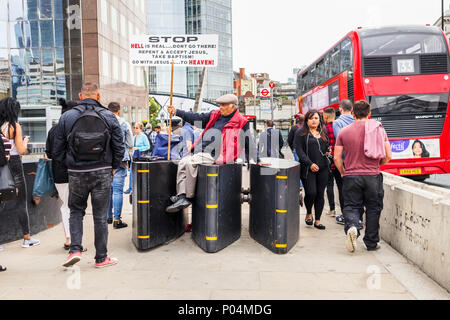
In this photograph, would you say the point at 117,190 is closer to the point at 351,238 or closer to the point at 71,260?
the point at 71,260

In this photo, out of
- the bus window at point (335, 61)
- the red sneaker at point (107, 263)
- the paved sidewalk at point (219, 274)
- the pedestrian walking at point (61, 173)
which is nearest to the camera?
the paved sidewalk at point (219, 274)

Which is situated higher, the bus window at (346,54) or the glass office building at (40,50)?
the glass office building at (40,50)

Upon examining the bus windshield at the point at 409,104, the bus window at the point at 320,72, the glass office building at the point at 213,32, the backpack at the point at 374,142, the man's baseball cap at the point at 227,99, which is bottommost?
the backpack at the point at 374,142

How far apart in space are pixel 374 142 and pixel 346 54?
7.36 meters

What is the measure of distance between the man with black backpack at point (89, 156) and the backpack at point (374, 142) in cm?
284

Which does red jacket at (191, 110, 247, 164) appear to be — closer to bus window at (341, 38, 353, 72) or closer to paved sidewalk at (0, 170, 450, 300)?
paved sidewalk at (0, 170, 450, 300)

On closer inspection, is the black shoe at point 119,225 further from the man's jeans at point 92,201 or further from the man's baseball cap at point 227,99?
the man's baseball cap at point 227,99

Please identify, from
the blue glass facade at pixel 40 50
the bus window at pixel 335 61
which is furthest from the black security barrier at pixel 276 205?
the blue glass facade at pixel 40 50

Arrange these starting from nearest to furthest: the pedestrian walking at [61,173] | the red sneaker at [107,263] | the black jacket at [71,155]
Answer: the black jacket at [71,155]
the red sneaker at [107,263]
the pedestrian walking at [61,173]

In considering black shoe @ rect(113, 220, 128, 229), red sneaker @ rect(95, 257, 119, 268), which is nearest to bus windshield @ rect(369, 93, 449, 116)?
black shoe @ rect(113, 220, 128, 229)

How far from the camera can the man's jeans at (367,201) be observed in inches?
200

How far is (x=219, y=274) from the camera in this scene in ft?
14.0

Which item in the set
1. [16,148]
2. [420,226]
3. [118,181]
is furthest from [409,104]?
[16,148]
